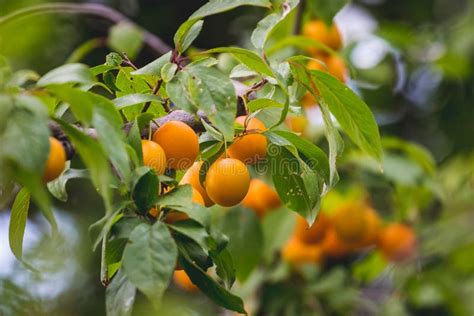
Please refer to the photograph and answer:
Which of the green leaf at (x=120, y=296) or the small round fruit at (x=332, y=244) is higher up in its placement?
the green leaf at (x=120, y=296)

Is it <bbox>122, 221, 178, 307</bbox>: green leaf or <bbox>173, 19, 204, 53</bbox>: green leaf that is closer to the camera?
<bbox>122, 221, 178, 307</bbox>: green leaf

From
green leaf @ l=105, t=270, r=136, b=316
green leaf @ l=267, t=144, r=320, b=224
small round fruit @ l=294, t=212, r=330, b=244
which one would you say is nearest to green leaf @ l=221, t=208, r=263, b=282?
small round fruit @ l=294, t=212, r=330, b=244

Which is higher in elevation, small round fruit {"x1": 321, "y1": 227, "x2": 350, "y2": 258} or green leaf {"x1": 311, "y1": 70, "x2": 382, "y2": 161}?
green leaf {"x1": 311, "y1": 70, "x2": 382, "y2": 161}

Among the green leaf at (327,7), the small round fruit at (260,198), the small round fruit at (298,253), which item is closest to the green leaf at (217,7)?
the green leaf at (327,7)

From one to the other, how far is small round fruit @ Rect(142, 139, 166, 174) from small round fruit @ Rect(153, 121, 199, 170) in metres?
0.01

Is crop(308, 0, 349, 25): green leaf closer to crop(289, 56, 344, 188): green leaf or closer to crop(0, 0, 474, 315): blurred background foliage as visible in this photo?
crop(0, 0, 474, 315): blurred background foliage

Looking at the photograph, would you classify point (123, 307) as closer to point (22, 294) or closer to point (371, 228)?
point (22, 294)

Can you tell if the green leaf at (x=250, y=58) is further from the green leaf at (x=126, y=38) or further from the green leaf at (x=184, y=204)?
the green leaf at (x=126, y=38)

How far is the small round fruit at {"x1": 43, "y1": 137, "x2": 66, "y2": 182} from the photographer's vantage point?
0.61m

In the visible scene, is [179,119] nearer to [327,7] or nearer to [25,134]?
[25,134]

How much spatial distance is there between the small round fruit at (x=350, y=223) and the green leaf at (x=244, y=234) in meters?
0.18

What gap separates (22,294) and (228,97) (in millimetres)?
764

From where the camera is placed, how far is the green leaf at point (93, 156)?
1.94 ft

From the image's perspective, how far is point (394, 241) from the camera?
5.57 ft
